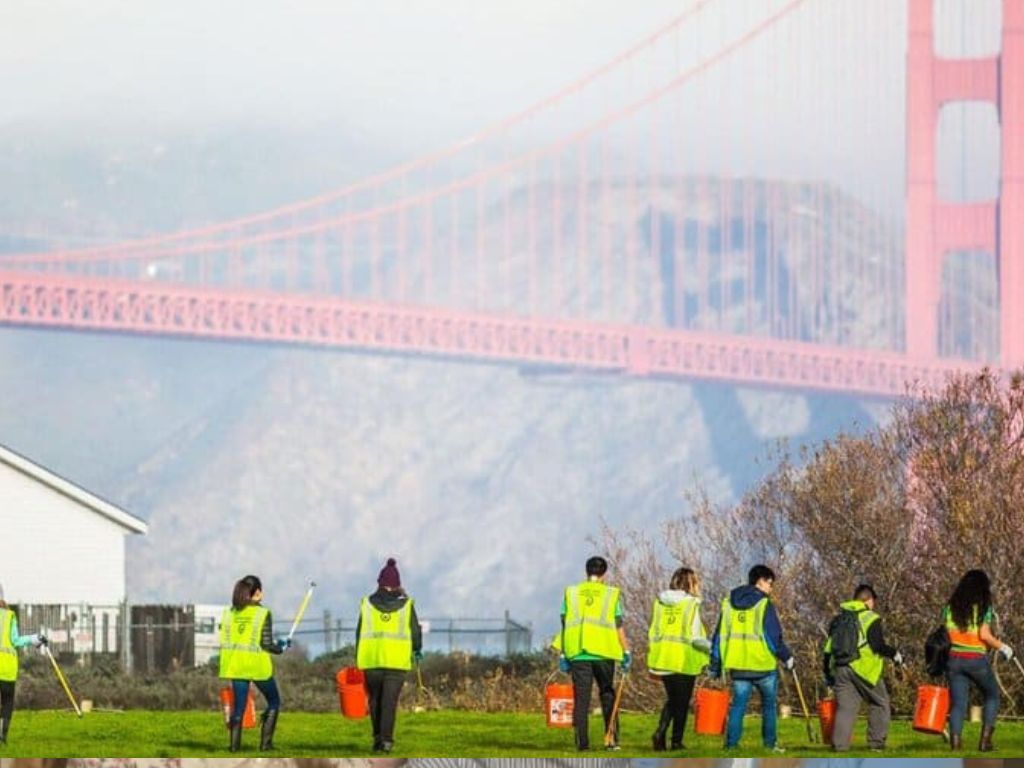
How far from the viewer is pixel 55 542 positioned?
52.8 metres

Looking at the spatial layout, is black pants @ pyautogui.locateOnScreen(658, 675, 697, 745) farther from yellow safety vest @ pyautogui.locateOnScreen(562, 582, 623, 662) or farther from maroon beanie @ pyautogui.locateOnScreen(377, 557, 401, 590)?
maroon beanie @ pyautogui.locateOnScreen(377, 557, 401, 590)

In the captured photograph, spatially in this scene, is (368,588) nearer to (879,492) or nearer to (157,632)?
(157,632)

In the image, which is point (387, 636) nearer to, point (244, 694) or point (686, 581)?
point (244, 694)

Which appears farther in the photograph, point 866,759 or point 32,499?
point 32,499

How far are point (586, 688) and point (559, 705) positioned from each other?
368 centimetres

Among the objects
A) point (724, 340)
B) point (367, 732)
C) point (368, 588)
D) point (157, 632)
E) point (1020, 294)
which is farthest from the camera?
point (368, 588)

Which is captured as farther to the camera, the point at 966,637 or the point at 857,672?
the point at 857,672

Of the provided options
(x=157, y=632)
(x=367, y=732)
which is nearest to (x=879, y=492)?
(x=367, y=732)

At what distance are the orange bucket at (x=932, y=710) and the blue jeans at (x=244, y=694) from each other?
5.06 meters

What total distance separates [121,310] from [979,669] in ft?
227

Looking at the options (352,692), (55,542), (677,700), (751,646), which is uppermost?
(55,542)

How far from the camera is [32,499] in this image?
52938mm

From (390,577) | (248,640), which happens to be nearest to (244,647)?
(248,640)

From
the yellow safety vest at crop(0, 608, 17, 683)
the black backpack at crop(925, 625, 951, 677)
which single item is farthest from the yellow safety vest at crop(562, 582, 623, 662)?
the yellow safety vest at crop(0, 608, 17, 683)
